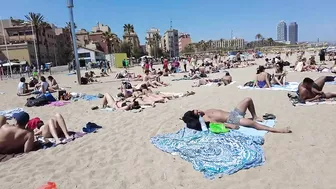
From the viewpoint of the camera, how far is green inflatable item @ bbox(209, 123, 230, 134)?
503 centimetres

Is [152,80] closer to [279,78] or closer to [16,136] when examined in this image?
[279,78]

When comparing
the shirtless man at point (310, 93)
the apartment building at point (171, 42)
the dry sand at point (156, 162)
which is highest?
the apartment building at point (171, 42)

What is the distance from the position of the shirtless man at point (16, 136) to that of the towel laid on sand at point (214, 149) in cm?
226

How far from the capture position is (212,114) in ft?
17.9

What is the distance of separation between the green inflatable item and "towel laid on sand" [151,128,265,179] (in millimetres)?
123

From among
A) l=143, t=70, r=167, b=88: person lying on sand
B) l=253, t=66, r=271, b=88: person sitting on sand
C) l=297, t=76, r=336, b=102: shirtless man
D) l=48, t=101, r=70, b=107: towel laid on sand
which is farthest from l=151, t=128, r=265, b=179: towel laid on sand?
l=143, t=70, r=167, b=88: person lying on sand

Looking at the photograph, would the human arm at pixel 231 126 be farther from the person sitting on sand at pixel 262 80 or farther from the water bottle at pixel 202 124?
the person sitting on sand at pixel 262 80

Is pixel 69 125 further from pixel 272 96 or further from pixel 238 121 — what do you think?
pixel 272 96

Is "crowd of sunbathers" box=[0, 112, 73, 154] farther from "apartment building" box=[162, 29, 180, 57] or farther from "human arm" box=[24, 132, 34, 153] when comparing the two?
"apartment building" box=[162, 29, 180, 57]

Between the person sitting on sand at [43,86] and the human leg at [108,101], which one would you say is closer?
the human leg at [108,101]

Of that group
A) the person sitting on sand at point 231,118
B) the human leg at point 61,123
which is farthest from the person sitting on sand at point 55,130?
the person sitting on sand at point 231,118

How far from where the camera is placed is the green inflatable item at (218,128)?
5.03 meters

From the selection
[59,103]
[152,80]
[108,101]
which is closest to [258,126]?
[108,101]

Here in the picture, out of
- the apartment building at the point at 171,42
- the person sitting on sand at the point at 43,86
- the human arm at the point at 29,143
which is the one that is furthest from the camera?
the apartment building at the point at 171,42
